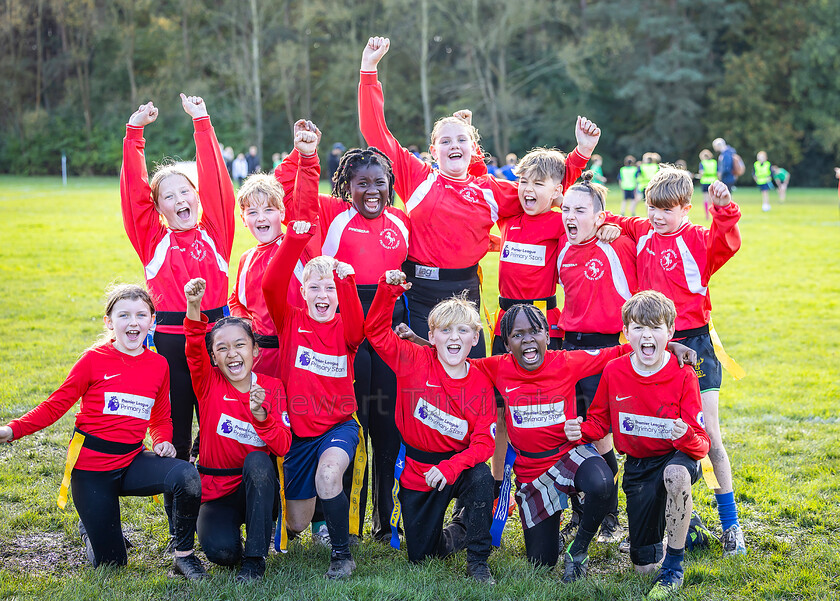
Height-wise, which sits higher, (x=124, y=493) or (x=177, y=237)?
(x=177, y=237)

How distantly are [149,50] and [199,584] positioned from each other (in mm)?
45459

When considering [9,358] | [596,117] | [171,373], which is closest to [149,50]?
[596,117]

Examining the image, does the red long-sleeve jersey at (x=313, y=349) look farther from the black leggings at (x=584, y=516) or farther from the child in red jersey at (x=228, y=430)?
the black leggings at (x=584, y=516)

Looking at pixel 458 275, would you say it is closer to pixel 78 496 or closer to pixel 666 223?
pixel 666 223

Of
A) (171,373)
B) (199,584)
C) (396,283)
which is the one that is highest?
(396,283)

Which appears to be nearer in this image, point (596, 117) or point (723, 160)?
point (723, 160)

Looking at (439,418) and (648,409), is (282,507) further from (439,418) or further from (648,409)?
(648,409)

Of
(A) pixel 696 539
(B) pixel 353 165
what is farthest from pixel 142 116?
(A) pixel 696 539

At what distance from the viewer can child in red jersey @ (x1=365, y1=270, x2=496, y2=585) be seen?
158 inches

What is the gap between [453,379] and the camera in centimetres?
416

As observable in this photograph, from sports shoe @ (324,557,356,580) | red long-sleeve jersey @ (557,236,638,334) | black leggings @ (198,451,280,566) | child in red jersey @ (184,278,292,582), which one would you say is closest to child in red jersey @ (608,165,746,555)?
red long-sleeve jersey @ (557,236,638,334)

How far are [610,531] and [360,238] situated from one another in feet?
7.12

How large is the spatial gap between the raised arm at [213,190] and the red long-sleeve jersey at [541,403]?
1.79 meters

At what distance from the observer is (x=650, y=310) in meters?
3.93
